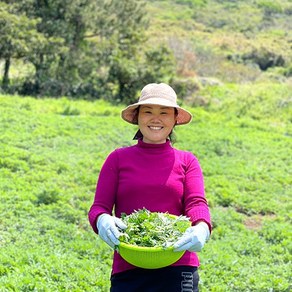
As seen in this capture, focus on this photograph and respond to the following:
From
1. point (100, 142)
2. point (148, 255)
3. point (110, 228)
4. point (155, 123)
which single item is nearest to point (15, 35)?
point (100, 142)

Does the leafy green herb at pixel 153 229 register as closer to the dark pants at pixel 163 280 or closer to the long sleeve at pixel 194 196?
the long sleeve at pixel 194 196

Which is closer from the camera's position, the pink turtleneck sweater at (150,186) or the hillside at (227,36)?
the pink turtleneck sweater at (150,186)

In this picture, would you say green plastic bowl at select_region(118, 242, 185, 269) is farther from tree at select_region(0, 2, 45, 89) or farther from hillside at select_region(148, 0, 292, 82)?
hillside at select_region(148, 0, 292, 82)

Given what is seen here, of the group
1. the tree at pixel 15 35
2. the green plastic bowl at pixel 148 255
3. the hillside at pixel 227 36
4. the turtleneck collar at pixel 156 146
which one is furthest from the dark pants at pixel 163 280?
the hillside at pixel 227 36

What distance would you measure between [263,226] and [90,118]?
739cm

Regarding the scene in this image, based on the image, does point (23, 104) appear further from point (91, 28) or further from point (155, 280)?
point (155, 280)

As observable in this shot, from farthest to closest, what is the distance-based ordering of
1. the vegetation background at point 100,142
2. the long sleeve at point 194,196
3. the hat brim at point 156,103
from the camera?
1. the vegetation background at point 100,142
2. the hat brim at point 156,103
3. the long sleeve at point 194,196

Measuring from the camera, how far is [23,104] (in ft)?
46.2

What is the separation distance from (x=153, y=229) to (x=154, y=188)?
0.74 ft

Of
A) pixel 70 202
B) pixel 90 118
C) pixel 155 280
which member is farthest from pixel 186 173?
pixel 90 118

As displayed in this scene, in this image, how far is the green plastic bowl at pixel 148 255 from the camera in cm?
222

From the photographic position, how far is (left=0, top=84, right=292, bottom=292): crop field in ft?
17.6

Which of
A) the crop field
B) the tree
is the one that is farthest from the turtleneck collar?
the tree

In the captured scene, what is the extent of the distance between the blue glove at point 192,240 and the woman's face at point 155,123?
1.73ft
